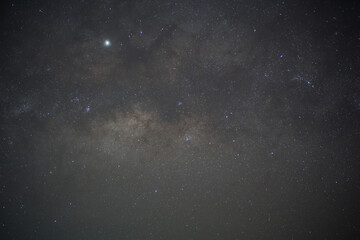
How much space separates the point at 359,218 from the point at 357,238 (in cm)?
80

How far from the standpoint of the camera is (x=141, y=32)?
4648 millimetres

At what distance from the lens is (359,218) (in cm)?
581

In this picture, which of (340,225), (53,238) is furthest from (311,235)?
(53,238)

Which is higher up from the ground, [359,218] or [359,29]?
[359,29]

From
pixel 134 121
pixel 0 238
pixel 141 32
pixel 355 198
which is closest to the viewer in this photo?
pixel 141 32

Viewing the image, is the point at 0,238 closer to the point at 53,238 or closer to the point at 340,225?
the point at 53,238

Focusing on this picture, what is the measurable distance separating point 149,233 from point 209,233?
218cm

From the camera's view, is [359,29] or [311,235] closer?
[359,29]

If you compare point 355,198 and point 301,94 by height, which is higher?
point 301,94

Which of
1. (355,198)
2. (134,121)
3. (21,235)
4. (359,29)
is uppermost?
(359,29)

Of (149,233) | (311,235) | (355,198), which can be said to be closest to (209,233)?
(149,233)

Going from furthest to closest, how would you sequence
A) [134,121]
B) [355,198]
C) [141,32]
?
[355,198] < [134,121] < [141,32]

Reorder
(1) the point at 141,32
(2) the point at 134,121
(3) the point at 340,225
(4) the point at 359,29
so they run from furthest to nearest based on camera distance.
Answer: (3) the point at 340,225
(2) the point at 134,121
(1) the point at 141,32
(4) the point at 359,29

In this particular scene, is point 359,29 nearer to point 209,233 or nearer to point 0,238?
point 209,233
